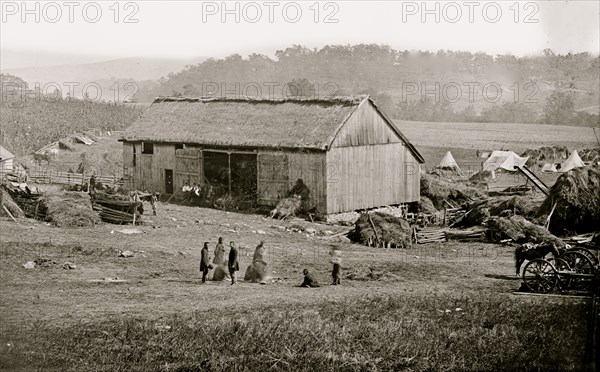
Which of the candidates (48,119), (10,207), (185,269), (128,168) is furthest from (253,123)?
(48,119)

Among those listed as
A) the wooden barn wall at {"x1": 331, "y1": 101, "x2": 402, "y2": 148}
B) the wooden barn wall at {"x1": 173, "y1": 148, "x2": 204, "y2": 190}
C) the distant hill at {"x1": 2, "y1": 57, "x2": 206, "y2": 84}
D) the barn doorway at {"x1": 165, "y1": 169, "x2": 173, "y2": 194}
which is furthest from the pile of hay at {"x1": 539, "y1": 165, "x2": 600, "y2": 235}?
the barn doorway at {"x1": 165, "y1": 169, "x2": 173, "y2": 194}

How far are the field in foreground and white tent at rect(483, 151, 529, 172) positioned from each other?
66.2 ft

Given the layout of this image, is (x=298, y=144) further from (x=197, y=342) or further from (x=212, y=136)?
(x=197, y=342)

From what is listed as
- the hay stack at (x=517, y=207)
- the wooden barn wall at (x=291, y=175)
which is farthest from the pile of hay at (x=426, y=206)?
the wooden barn wall at (x=291, y=175)

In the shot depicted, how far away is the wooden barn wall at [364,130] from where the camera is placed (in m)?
30.8

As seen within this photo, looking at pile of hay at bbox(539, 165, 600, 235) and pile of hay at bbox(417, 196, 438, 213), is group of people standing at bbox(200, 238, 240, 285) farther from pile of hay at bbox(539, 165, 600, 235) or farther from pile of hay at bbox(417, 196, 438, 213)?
pile of hay at bbox(417, 196, 438, 213)

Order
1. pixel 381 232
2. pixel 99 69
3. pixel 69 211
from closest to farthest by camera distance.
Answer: pixel 69 211 < pixel 381 232 < pixel 99 69

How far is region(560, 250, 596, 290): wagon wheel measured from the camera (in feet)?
57.6

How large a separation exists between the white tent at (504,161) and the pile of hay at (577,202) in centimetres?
1523

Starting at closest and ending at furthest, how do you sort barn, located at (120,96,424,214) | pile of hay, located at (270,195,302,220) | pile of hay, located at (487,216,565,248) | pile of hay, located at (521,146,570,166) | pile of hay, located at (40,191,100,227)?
pile of hay, located at (40,191,100,227) < pile of hay, located at (487,216,565,248) < pile of hay, located at (270,195,302,220) < barn, located at (120,96,424,214) < pile of hay, located at (521,146,570,166)

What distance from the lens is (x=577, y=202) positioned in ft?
87.5

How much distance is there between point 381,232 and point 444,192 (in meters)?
11.4

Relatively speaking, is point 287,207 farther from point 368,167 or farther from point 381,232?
point 381,232

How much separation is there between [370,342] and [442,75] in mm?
64836
